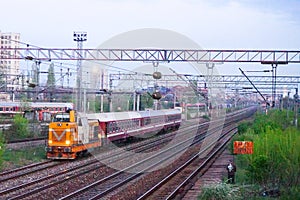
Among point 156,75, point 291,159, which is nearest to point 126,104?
point 156,75

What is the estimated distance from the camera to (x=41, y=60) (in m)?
37.0

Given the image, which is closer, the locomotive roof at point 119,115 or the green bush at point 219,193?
the green bush at point 219,193

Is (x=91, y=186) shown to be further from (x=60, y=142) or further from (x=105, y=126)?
(x=105, y=126)

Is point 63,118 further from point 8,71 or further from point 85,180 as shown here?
point 8,71

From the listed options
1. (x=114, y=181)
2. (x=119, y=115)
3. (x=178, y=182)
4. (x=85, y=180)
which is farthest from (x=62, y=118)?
(x=119, y=115)

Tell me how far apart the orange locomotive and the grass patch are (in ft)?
3.24

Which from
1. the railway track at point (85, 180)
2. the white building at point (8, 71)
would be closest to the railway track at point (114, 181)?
the railway track at point (85, 180)

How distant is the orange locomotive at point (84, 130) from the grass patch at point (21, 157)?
0.99 metres

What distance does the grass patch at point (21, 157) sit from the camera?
892 inches

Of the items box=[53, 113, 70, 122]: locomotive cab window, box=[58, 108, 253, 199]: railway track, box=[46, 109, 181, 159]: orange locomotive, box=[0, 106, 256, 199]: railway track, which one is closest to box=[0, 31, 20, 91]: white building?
box=[53, 113, 70, 122]: locomotive cab window

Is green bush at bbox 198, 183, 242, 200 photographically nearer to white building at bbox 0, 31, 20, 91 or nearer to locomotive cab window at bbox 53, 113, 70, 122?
locomotive cab window at bbox 53, 113, 70, 122

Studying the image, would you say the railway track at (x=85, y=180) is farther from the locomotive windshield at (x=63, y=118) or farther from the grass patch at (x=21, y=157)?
the locomotive windshield at (x=63, y=118)

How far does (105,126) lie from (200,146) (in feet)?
28.7

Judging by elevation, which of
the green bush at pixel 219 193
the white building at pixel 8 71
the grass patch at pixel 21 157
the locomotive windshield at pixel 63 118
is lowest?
the grass patch at pixel 21 157
